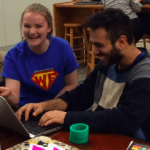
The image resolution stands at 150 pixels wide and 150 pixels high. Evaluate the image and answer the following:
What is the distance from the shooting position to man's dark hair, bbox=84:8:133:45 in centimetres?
121

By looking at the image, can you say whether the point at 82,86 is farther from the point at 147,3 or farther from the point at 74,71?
the point at 147,3

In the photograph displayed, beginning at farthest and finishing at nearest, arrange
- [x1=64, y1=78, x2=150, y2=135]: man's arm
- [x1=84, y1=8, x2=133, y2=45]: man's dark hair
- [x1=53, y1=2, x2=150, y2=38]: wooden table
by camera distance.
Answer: [x1=53, y1=2, x2=150, y2=38]: wooden table
[x1=84, y1=8, x2=133, y2=45]: man's dark hair
[x1=64, y1=78, x2=150, y2=135]: man's arm

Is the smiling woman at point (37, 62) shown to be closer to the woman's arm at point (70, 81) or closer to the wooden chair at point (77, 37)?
the woman's arm at point (70, 81)

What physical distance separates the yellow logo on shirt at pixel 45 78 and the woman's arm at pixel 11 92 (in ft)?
0.34

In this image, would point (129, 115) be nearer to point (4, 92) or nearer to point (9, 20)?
point (4, 92)

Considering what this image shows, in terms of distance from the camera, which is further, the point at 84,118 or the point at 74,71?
the point at 74,71

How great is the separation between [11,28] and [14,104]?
4.71 meters

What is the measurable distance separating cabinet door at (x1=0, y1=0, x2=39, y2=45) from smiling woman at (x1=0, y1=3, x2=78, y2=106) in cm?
428

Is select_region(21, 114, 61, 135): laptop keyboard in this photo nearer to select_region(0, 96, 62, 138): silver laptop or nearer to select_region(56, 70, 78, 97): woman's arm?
select_region(0, 96, 62, 138): silver laptop

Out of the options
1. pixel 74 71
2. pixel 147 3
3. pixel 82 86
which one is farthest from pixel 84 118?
pixel 147 3

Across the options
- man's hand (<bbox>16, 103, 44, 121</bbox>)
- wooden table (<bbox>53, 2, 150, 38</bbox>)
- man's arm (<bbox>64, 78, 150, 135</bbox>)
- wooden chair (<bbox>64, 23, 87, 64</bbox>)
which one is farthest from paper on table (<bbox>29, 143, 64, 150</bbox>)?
wooden table (<bbox>53, 2, 150, 38</bbox>)

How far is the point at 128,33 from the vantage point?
1.25 meters

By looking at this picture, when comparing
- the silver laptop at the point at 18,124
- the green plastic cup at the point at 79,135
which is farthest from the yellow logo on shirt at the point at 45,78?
the green plastic cup at the point at 79,135

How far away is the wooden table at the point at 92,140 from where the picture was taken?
968mm
